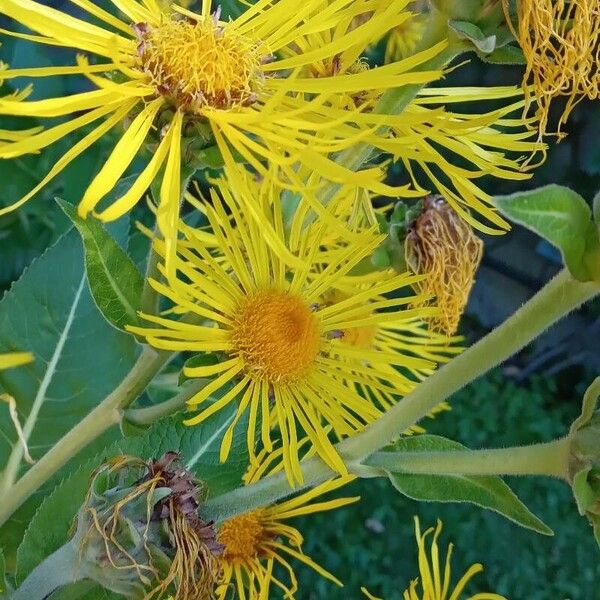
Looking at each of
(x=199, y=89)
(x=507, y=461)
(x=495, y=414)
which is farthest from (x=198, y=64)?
(x=495, y=414)

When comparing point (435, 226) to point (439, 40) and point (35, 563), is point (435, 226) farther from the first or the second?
point (35, 563)

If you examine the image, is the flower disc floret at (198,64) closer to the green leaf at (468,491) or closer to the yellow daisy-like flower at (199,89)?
the yellow daisy-like flower at (199,89)

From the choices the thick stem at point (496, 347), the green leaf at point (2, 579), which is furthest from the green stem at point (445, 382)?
the green leaf at point (2, 579)

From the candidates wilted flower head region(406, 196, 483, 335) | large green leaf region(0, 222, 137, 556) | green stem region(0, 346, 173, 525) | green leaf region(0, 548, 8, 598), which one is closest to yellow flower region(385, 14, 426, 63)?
wilted flower head region(406, 196, 483, 335)

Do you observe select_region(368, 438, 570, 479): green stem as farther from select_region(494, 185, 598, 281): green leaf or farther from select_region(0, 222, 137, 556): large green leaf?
select_region(0, 222, 137, 556): large green leaf

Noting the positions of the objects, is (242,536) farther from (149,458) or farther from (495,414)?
(495,414)

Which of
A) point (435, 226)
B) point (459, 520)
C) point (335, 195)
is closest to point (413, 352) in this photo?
point (435, 226)
